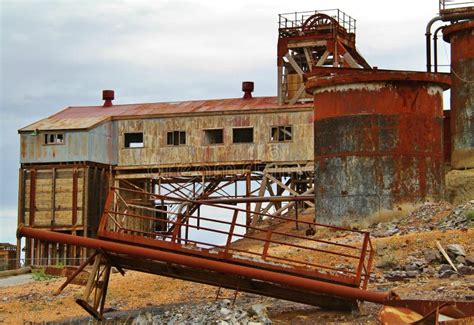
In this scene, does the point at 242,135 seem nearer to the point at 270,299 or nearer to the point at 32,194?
the point at 32,194

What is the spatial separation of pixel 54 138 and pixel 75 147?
1293 mm

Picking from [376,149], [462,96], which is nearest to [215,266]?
[376,149]

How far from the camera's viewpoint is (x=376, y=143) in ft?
99.9

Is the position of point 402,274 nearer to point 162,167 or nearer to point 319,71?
point 319,71

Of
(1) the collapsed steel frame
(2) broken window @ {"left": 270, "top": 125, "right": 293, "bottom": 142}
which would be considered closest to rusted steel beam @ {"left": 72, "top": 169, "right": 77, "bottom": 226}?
(2) broken window @ {"left": 270, "top": 125, "right": 293, "bottom": 142}

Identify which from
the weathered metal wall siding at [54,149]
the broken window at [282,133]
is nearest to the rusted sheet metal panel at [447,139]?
the broken window at [282,133]

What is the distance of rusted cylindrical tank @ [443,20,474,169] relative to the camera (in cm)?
3684

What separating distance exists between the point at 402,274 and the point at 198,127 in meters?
23.1

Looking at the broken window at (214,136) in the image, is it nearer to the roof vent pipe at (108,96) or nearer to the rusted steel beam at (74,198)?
the rusted steel beam at (74,198)

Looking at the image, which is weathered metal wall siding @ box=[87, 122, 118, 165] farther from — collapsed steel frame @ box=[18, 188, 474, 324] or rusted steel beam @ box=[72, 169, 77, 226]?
collapsed steel frame @ box=[18, 188, 474, 324]

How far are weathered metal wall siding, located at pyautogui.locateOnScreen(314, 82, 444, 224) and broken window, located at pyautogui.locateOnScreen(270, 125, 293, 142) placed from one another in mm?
11139

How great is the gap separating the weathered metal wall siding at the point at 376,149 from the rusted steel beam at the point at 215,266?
512 inches

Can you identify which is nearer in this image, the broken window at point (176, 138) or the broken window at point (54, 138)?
the broken window at point (176, 138)

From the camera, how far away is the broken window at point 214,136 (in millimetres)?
43750
